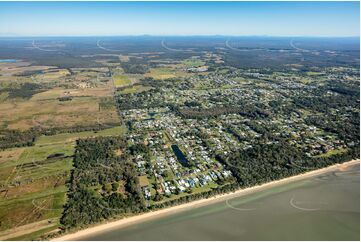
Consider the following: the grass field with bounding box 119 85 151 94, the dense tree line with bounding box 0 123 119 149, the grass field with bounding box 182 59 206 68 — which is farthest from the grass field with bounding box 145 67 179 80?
the dense tree line with bounding box 0 123 119 149

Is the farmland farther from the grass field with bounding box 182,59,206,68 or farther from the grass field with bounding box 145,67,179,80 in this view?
the grass field with bounding box 182,59,206,68

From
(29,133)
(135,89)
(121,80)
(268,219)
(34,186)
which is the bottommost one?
(268,219)

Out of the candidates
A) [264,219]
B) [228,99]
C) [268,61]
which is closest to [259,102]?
[228,99]

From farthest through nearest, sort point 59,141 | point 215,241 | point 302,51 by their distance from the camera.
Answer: point 302,51 < point 59,141 < point 215,241

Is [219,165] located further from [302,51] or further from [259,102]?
[302,51]

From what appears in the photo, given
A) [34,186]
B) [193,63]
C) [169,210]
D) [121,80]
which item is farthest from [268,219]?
[193,63]

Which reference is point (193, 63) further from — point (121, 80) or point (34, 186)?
point (34, 186)

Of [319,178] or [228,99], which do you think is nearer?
[319,178]

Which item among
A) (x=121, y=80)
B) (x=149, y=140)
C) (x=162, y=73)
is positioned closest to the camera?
(x=149, y=140)
